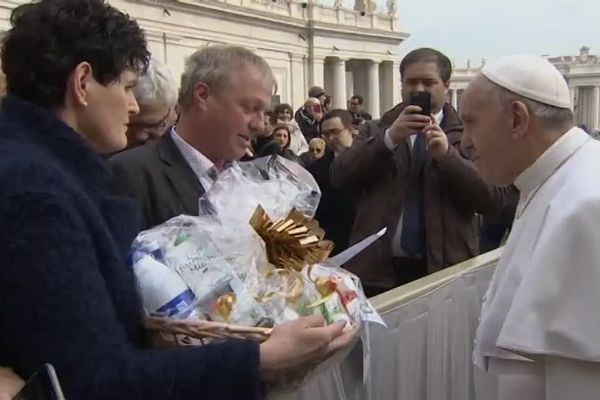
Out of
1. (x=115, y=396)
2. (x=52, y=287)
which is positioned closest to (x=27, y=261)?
(x=52, y=287)

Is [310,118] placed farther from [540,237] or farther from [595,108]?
[595,108]

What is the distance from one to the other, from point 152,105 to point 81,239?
185 cm

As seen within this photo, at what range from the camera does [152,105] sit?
3.15m

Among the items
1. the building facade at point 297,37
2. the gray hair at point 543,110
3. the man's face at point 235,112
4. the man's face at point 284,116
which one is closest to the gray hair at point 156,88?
the man's face at point 235,112

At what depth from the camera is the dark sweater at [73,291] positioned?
4.30 ft

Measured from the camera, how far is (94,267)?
1.39 metres

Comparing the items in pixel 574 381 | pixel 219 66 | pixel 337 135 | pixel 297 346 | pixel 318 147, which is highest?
pixel 219 66

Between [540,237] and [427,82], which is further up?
[427,82]

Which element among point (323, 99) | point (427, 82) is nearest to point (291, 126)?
point (427, 82)

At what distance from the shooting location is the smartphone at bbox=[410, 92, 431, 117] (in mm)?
3660

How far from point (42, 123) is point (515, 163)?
1.49 meters

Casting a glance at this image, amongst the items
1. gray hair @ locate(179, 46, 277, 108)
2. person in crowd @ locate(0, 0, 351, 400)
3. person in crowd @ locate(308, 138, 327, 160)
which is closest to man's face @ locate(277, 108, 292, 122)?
person in crowd @ locate(308, 138, 327, 160)

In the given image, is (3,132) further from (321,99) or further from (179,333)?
(321,99)

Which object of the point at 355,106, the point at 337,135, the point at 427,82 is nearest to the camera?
the point at 427,82
